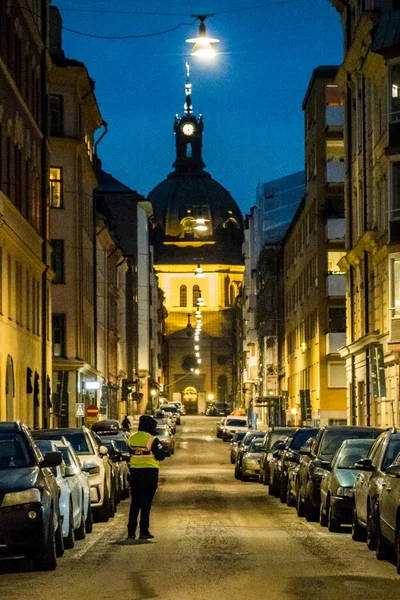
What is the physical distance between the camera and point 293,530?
75.7 ft

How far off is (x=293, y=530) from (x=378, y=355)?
72.2 feet

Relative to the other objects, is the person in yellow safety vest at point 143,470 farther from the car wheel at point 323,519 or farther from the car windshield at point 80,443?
the car windshield at point 80,443

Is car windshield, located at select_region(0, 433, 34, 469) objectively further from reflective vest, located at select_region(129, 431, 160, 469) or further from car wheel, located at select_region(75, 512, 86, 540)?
car wheel, located at select_region(75, 512, 86, 540)

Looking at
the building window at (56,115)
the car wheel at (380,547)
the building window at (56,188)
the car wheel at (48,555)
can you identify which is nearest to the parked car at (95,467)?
the car wheel at (380,547)

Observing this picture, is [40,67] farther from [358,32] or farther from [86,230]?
[86,230]

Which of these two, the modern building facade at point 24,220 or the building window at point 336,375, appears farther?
the building window at point 336,375

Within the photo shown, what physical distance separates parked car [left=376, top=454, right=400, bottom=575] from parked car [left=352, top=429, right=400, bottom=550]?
41cm

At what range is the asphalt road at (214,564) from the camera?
1388 centimetres

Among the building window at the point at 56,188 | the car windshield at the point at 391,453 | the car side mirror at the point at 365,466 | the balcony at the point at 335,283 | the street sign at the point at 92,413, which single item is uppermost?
the building window at the point at 56,188

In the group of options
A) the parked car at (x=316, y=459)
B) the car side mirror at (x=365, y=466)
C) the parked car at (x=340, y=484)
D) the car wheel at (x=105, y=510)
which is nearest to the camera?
the car side mirror at (x=365, y=466)

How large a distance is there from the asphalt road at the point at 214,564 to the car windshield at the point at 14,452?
114cm

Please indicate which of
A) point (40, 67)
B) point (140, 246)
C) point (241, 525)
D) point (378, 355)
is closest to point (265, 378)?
point (140, 246)

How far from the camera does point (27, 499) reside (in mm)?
15680

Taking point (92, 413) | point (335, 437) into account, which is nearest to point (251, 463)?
point (335, 437)
